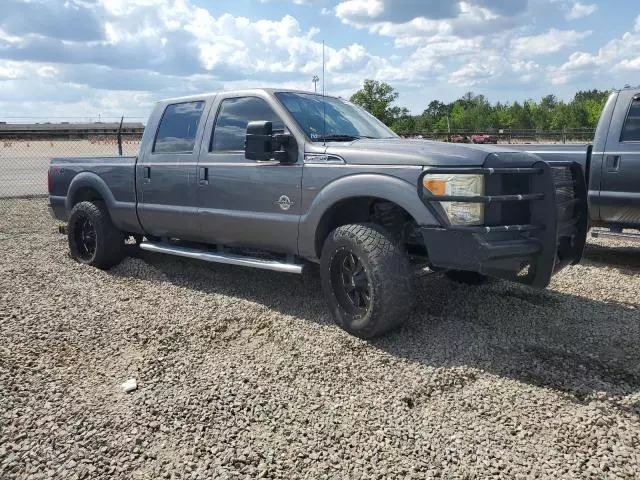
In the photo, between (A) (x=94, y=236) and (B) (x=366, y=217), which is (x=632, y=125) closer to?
(B) (x=366, y=217)

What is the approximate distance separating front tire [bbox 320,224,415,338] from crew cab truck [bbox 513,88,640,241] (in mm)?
3307

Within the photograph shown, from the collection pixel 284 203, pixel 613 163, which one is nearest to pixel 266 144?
pixel 284 203

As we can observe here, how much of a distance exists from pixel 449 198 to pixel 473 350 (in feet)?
3.67

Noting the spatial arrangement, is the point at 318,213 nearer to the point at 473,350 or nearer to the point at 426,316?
the point at 426,316

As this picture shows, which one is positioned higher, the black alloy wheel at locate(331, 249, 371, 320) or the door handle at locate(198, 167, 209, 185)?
the door handle at locate(198, 167, 209, 185)

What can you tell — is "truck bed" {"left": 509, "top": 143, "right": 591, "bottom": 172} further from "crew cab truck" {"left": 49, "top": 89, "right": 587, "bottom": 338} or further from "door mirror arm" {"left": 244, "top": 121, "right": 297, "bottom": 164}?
"door mirror arm" {"left": 244, "top": 121, "right": 297, "bottom": 164}

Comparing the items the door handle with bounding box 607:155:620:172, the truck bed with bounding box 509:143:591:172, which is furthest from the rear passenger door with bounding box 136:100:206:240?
the door handle with bounding box 607:155:620:172

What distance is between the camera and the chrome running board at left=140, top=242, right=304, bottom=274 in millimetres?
4812

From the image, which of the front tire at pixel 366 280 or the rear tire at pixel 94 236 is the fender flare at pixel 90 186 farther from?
the front tire at pixel 366 280

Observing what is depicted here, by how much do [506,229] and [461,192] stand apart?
1.25ft

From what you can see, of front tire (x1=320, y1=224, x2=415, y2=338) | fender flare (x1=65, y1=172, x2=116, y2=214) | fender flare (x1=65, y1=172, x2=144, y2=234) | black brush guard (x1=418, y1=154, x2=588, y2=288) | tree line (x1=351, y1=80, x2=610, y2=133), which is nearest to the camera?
black brush guard (x1=418, y1=154, x2=588, y2=288)

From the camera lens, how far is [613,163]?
6617 millimetres

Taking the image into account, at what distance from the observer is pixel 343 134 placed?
499 centimetres

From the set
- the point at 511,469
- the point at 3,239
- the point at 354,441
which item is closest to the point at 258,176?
the point at 354,441
